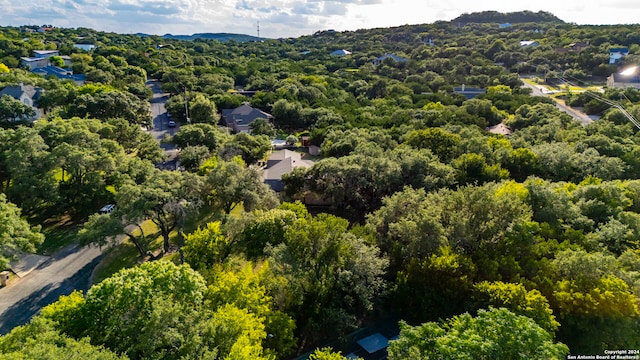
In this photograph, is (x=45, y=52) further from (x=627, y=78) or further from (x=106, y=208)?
(x=627, y=78)

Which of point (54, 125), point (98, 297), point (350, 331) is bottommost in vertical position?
point (350, 331)

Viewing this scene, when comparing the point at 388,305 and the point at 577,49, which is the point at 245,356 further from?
the point at 577,49

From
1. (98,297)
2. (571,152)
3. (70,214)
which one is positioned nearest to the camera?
(98,297)

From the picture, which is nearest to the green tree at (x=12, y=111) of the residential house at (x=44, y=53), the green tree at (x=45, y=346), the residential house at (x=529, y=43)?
the green tree at (x=45, y=346)

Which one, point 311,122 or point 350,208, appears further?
point 311,122

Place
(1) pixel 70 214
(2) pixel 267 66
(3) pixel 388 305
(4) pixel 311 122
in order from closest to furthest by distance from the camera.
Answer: (3) pixel 388 305
(1) pixel 70 214
(4) pixel 311 122
(2) pixel 267 66

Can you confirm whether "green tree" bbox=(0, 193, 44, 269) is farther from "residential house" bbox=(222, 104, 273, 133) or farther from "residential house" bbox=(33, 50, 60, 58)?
"residential house" bbox=(33, 50, 60, 58)

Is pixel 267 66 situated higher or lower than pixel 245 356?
higher

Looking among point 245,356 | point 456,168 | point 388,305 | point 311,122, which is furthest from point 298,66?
point 245,356
